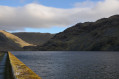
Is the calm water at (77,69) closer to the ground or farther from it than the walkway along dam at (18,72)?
closer to the ground

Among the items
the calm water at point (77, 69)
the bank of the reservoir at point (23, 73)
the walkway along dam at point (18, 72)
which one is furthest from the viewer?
the calm water at point (77, 69)

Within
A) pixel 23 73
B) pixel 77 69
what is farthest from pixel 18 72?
pixel 77 69

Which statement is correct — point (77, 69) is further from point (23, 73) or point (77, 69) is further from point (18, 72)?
point (23, 73)

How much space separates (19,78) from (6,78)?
8856 mm

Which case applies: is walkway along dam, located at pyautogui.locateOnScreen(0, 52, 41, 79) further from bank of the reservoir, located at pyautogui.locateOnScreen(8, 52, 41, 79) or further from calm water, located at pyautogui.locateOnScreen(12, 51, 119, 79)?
calm water, located at pyautogui.locateOnScreen(12, 51, 119, 79)

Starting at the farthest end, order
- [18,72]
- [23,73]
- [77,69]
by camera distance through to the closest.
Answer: [77,69] < [18,72] < [23,73]

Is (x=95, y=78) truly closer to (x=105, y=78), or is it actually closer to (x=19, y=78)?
(x=105, y=78)

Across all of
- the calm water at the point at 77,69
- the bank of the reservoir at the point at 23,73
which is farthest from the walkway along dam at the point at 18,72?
the calm water at the point at 77,69

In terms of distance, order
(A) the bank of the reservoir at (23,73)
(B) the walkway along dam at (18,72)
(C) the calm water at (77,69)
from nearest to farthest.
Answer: (A) the bank of the reservoir at (23,73) → (B) the walkway along dam at (18,72) → (C) the calm water at (77,69)

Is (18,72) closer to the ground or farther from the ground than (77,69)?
farther from the ground

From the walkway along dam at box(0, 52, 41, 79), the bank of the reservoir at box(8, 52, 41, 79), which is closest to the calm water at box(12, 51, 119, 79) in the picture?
the walkway along dam at box(0, 52, 41, 79)

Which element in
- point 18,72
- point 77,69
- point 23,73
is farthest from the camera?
point 77,69

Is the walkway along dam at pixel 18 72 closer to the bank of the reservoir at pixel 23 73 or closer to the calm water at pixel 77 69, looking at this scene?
the bank of the reservoir at pixel 23 73

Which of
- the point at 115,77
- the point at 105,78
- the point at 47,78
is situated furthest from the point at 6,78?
the point at 115,77
